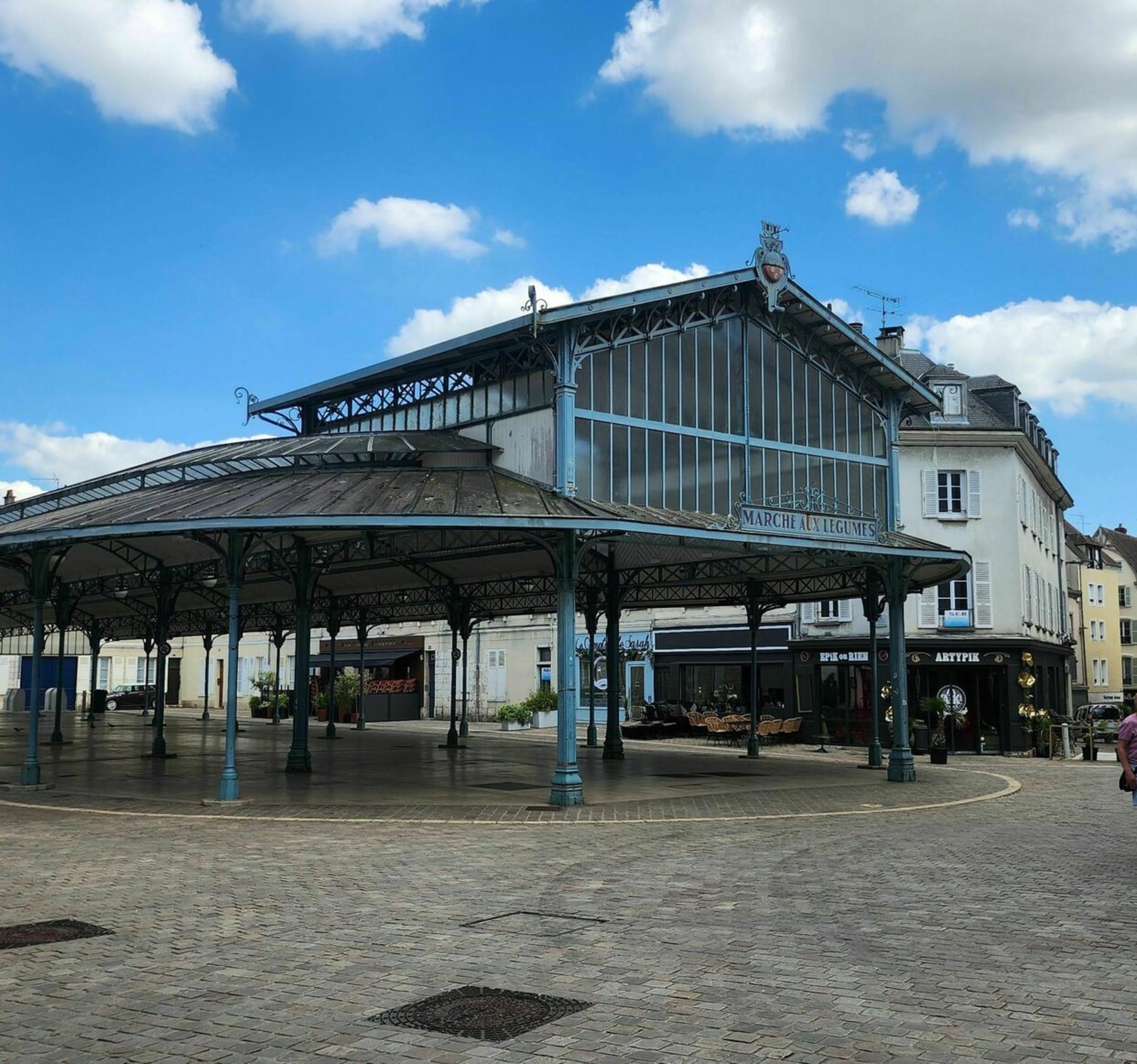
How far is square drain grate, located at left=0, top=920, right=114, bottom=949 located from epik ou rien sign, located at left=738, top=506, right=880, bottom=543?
13.1 meters

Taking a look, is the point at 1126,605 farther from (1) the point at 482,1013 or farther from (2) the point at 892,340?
(1) the point at 482,1013

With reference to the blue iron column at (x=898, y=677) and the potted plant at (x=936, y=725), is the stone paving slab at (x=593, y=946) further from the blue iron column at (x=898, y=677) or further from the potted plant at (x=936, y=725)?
the potted plant at (x=936, y=725)

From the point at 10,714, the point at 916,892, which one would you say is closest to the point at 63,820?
the point at 916,892

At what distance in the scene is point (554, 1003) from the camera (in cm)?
694

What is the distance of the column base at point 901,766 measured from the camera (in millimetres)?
23500

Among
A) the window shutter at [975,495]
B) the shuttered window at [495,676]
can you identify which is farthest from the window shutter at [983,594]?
the shuttered window at [495,676]

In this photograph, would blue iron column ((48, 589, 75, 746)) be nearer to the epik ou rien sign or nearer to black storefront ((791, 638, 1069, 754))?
the epik ou rien sign

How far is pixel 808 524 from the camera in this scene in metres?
21.5

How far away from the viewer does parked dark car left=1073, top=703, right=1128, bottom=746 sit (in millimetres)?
41094

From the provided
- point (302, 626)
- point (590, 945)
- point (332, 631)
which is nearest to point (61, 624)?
point (332, 631)

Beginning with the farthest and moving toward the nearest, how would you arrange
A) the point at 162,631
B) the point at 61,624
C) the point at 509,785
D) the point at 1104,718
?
the point at 1104,718 → the point at 61,624 → the point at 162,631 → the point at 509,785

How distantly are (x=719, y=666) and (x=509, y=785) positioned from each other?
76.3 feet

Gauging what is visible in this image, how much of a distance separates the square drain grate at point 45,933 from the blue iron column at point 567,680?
923 centimetres

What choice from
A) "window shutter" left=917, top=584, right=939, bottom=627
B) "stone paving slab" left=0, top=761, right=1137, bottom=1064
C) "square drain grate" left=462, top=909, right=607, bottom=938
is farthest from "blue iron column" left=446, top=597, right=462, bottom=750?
"square drain grate" left=462, top=909, right=607, bottom=938
